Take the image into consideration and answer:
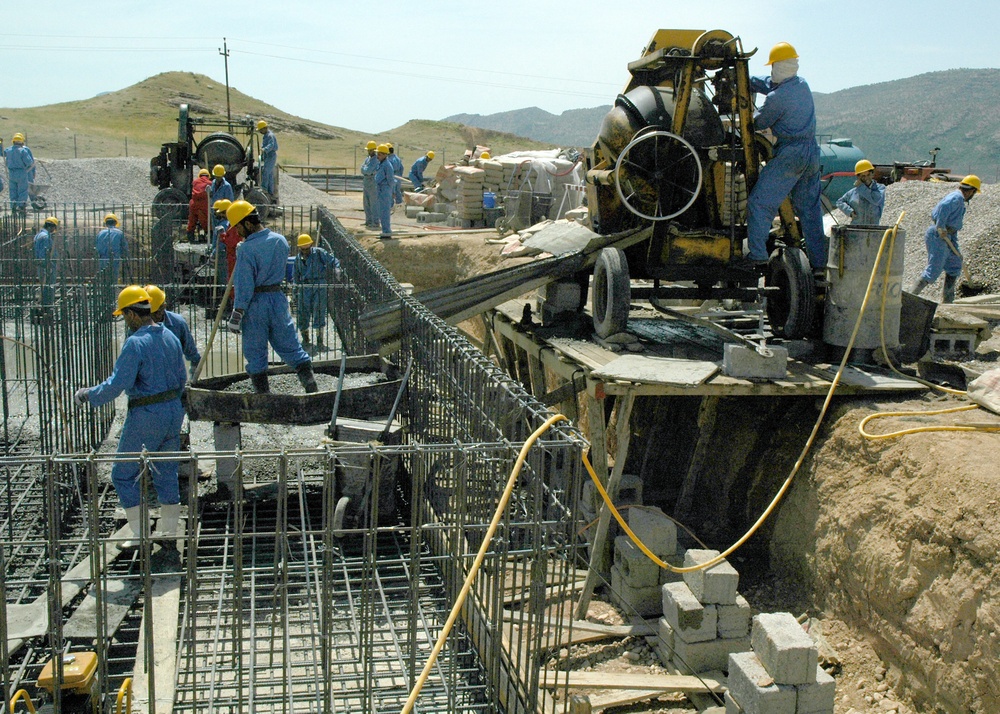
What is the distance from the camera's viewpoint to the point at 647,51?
8.98 meters

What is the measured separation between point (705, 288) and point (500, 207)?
1272cm

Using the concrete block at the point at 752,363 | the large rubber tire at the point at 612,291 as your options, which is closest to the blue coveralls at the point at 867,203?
the large rubber tire at the point at 612,291

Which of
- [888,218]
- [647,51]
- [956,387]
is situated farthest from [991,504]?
[888,218]

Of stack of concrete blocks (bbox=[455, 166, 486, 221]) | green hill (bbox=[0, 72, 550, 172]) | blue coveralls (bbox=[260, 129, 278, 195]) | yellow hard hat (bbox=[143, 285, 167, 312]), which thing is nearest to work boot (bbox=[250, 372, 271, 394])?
yellow hard hat (bbox=[143, 285, 167, 312])

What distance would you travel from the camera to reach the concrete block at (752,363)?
7145 mm

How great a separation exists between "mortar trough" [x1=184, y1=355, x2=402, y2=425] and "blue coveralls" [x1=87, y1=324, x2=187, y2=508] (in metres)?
0.53

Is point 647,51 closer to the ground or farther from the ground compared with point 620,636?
farther from the ground

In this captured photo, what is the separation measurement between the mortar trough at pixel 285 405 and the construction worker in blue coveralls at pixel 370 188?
11.2 metres

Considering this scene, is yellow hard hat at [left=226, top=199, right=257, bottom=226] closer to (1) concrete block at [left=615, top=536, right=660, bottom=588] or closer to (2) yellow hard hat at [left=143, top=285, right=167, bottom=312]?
(2) yellow hard hat at [left=143, top=285, right=167, bottom=312]

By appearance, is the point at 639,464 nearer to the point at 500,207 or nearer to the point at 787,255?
the point at 787,255

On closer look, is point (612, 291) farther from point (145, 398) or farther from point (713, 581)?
point (145, 398)

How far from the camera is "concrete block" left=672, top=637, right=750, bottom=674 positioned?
6.21 metres

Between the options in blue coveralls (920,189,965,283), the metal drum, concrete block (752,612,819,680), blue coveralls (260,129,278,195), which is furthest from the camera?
→ blue coveralls (260,129,278,195)

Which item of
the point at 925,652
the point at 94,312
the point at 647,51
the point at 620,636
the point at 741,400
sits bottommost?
the point at 620,636
